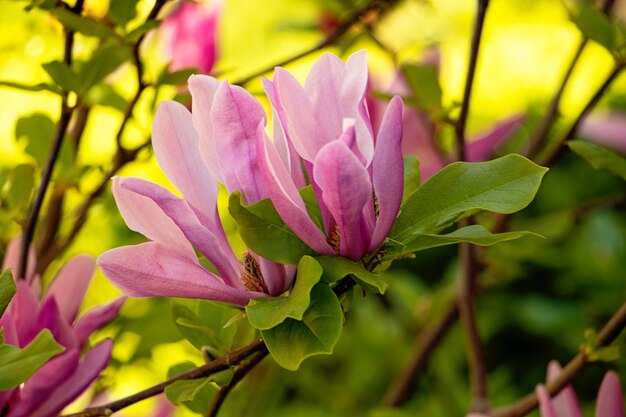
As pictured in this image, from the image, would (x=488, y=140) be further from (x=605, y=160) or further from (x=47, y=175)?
(x=47, y=175)

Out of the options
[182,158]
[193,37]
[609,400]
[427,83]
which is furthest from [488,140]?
[182,158]

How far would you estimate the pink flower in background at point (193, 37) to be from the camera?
0.85m

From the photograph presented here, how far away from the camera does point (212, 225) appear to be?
0.42 metres

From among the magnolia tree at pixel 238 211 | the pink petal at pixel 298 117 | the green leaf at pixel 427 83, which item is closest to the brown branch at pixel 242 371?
the magnolia tree at pixel 238 211

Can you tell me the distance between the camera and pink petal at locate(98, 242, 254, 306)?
39 centimetres

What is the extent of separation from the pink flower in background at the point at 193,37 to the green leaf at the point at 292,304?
495mm

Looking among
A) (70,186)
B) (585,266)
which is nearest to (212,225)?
(70,186)

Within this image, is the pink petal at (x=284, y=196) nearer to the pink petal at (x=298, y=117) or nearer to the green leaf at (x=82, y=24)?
the pink petal at (x=298, y=117)

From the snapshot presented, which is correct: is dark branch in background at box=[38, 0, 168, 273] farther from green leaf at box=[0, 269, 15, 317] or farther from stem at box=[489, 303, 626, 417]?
stem at box=[489, 303, 626, 417]

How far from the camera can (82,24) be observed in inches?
20.8

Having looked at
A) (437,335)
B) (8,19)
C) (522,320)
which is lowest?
(522,320)

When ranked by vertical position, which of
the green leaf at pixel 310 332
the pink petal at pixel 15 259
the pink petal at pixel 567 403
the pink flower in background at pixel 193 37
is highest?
the green leaf at pixel 310 332

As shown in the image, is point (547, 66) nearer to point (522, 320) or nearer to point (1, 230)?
point (522, 320)

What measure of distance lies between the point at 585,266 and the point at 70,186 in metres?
0.91
